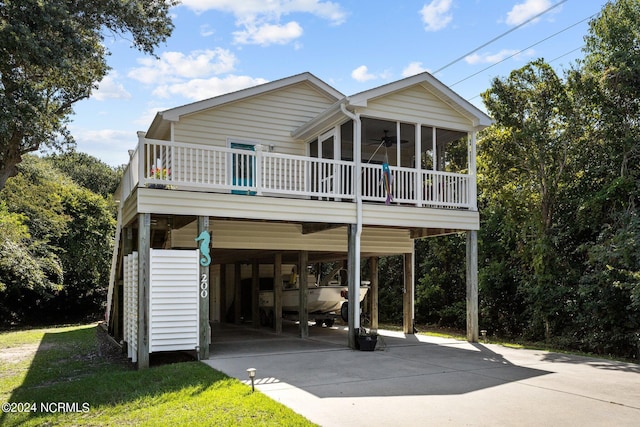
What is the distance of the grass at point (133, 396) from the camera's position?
20.4 ft

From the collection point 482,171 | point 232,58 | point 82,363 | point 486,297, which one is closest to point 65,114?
point 232,58

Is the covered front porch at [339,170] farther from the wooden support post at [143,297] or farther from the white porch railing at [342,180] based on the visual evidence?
the wooden support post at [143,297]

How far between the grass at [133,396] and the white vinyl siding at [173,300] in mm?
632

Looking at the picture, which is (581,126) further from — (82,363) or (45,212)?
(45,212)

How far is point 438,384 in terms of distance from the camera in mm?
7668

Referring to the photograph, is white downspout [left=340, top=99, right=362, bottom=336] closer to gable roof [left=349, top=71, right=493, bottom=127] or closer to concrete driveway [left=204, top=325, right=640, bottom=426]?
gable roof [left=349, top=71, right=493, bottom=127]

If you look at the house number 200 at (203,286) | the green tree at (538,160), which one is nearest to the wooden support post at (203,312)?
the house number 200 at (203,286)

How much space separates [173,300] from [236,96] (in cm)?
581

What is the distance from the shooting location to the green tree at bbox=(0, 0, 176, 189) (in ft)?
37.6

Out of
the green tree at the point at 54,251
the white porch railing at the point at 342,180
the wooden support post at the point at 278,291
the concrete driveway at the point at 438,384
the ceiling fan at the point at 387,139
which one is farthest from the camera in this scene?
the green tree at the point at 54,251

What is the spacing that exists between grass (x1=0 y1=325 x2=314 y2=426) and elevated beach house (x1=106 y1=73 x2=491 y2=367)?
1046 mm

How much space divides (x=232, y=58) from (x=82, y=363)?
32.3ft

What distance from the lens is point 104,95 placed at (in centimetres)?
2002

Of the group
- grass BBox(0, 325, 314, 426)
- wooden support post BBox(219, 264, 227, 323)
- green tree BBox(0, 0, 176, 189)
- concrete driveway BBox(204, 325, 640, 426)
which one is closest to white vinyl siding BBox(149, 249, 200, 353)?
grass BBox(0, 325, 314, 426)
